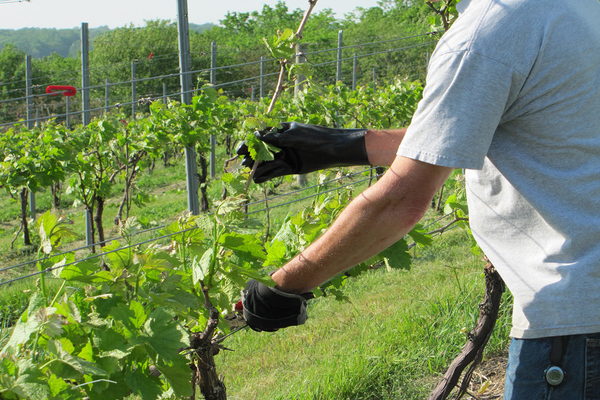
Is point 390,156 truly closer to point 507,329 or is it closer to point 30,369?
point 30,369

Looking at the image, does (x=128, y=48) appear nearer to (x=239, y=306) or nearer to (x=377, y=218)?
(x=239, y=306)

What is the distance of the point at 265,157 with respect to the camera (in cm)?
181

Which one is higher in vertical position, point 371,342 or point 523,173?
point 523,173

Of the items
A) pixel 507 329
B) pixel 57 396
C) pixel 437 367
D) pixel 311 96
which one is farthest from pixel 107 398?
pixel 311 96

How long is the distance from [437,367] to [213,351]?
156cm

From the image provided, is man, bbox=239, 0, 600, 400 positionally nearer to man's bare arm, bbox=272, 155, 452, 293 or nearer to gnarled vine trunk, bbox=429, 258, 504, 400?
man's bare arm, bbox=272, 155, 452, 293

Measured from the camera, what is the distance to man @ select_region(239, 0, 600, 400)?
3.68ft

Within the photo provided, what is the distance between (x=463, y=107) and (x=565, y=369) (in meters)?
0.65

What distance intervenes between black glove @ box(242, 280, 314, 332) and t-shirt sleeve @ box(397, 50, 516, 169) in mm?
524

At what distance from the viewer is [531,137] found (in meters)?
1.24

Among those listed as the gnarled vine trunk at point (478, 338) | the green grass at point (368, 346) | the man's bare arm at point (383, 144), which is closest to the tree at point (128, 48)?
the green grass at point (368, 346)

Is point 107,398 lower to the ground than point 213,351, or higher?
higher

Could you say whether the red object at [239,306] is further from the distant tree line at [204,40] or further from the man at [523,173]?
the distant tree line at [204,40]

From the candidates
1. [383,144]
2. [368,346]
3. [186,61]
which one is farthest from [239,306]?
[186,61]
